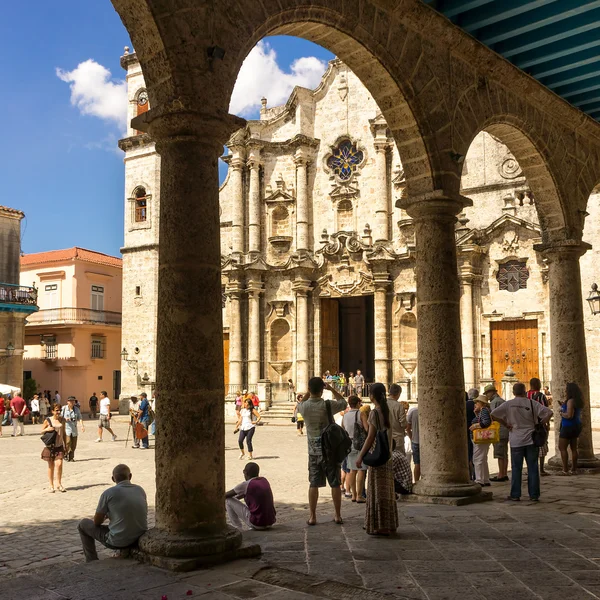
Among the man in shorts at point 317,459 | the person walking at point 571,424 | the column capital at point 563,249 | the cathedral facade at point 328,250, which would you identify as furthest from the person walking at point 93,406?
the man in shorts at point 317,459

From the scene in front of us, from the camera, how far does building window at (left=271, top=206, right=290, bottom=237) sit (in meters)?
26.6

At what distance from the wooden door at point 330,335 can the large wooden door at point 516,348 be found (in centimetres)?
608

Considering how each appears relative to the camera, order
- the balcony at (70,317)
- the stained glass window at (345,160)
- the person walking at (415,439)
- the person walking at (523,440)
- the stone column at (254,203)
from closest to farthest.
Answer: the person walking at (523,440) → the person walking at (415,439) → the stained glass window at (345,160) → the stone column at (254,203) → the balcony at (70,317)

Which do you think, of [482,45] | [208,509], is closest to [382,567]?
[208,509]

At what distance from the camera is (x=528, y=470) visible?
752 centimetres

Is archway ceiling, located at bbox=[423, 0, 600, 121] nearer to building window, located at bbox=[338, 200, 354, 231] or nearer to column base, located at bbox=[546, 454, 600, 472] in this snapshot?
column base, located at bbox=[546, 454, 600, 472]

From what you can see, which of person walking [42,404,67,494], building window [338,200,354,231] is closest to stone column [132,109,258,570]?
person walking [42,404,67,494]

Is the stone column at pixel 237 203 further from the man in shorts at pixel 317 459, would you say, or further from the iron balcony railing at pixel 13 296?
the man in shorts at pixel 317 459

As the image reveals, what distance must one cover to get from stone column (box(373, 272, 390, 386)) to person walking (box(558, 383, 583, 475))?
47.1ft

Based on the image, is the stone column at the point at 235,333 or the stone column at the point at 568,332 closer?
the stone column at the point at 568,332

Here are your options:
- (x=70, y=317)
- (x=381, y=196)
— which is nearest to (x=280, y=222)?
(x=381, y=196)

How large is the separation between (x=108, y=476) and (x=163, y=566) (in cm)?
786

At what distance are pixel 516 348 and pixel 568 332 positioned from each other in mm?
12221

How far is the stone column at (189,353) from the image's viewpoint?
4.71 meters
